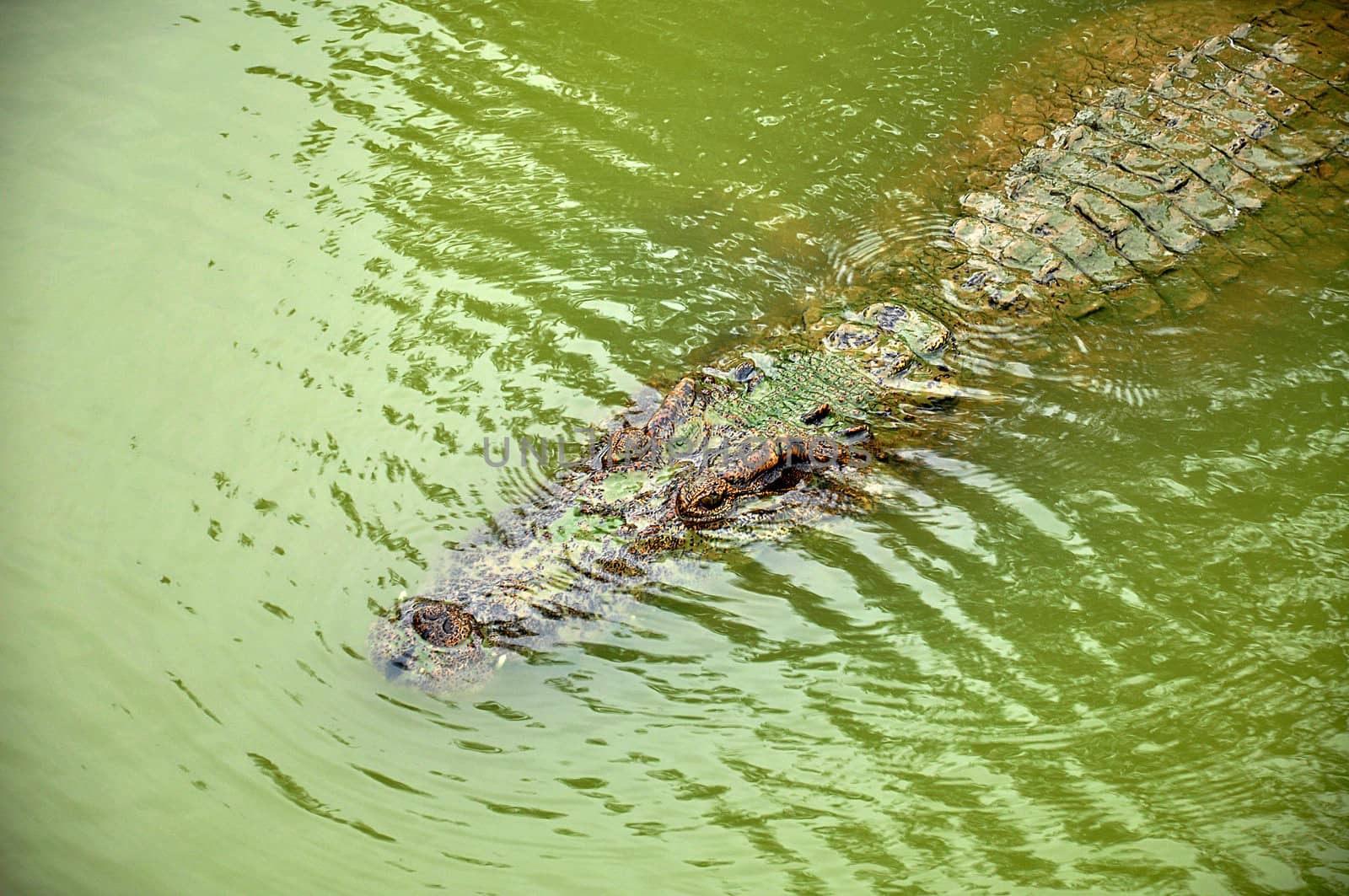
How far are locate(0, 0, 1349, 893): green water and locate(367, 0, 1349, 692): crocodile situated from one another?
6.4 inches

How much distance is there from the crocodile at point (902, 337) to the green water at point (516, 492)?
0.16m

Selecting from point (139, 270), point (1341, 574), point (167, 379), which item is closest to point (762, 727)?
point (1341, 574)

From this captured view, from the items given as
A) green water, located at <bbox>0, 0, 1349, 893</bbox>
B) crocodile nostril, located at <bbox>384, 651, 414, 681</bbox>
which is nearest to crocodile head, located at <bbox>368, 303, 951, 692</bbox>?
crocodile nostril, located at <bbox>384, 651, 414, 681</bbox>

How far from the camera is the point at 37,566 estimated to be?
3.87 m

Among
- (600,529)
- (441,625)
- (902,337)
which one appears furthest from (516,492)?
(902,337)

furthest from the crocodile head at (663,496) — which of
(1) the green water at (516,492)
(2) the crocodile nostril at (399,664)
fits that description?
(1) the green water at (516,492)

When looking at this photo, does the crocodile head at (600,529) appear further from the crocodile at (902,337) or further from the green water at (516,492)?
the green water at (516,492)

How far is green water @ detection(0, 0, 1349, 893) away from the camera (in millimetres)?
3203

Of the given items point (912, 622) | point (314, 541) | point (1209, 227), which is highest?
point (1209, 227)

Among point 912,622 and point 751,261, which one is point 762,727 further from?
point 751,261

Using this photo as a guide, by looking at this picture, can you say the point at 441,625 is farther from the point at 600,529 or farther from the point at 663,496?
the point at 663,496

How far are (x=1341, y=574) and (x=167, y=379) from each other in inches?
212

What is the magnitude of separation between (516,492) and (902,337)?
78.8 inches

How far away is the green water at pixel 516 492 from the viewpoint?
10.5ft
